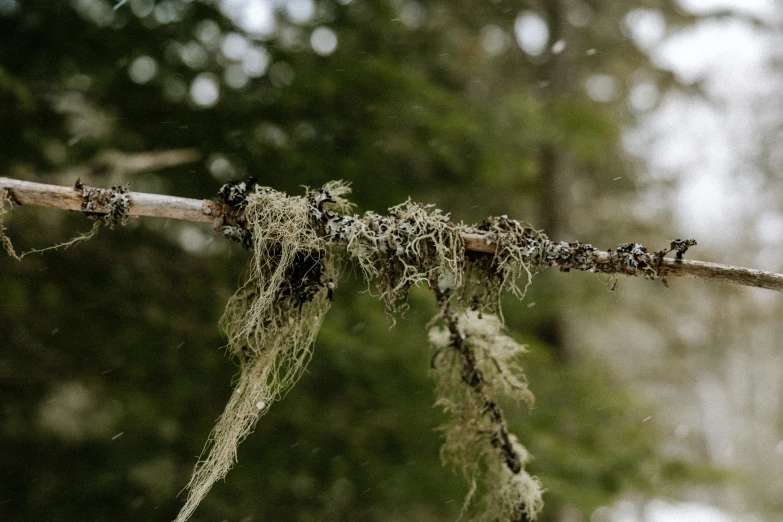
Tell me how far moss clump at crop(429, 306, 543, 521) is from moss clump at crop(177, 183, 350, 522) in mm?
461

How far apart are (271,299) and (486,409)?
775mm

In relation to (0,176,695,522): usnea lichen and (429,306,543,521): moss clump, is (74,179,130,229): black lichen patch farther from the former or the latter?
(429,306,543,521): moss clump

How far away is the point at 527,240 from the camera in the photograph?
1438 mm

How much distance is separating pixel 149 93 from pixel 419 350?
3065mm

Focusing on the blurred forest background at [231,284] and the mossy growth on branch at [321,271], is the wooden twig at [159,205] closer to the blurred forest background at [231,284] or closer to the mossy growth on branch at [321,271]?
the mossy growth on branch at [321,271]

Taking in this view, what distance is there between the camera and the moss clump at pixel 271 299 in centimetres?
145

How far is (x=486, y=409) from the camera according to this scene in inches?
66.7

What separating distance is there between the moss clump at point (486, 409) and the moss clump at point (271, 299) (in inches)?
18.1

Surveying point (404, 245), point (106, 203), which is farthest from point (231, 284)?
point (404, 245)

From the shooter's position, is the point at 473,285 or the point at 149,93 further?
the point at 149,93

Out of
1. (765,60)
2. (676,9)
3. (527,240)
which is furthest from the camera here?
(765,60)

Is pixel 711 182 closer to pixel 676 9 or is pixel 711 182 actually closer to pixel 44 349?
pixel 676 9

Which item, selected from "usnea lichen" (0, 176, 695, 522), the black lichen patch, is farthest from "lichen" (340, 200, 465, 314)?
the black lichen patch

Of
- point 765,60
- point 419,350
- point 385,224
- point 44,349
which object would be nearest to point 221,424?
point 385,224
